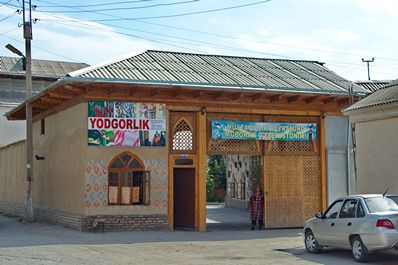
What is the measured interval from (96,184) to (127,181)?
105cm

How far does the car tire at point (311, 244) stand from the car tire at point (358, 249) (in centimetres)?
166

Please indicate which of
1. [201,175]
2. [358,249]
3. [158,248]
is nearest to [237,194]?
[201,175]

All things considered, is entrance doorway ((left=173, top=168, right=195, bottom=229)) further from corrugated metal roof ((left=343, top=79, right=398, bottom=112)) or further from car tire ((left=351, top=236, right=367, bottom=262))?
car tire ((left=351, top=236, right=367, bottom=262))

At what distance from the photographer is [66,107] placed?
66.5ft

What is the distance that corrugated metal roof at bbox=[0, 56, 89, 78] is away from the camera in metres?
44.0

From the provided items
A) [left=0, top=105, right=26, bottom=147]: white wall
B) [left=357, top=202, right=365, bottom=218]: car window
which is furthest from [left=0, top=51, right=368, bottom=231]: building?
[left=0, top=105, right=26, bottom=147]: white wall

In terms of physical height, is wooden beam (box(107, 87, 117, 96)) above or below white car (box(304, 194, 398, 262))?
above

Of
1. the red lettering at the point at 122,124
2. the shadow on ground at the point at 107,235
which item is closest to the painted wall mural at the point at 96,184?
the shadow on ground at the point at 107,235

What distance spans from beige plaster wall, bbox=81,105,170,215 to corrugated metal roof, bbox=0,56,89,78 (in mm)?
25586

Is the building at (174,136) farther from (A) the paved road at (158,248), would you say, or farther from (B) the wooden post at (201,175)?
(A) the paved road at (158,248)

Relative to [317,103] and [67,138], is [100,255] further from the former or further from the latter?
[317,103]

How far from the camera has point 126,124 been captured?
18.7 meters

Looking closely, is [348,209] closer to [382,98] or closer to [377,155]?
[377,155]

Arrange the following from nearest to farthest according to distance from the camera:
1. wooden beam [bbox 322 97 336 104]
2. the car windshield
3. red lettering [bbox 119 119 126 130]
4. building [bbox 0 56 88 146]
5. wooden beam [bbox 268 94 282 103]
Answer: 1. the car windshield
2. red lettering [bbox 119 119 126 130]
3. wooden beam [bbox 268 94 282 103]
4. wooden beam [bbox 322 97 336 104]
5. building [bbox 0 56 88 146]
